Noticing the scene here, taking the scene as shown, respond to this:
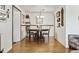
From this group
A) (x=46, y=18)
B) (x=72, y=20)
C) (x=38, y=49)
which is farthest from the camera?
(x=46, y=18)

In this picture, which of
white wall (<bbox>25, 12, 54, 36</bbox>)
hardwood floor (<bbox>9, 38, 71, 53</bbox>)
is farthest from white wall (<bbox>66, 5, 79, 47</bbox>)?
white wall (<bbox>25, 12, 54, 36</bbox>)

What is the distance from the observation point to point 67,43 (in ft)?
15.2

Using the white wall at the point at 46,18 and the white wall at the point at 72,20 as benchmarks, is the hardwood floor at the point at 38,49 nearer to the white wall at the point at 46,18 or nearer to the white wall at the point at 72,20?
the white wall at the point at 72,20

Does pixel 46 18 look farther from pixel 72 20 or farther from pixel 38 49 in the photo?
pixel 38 49

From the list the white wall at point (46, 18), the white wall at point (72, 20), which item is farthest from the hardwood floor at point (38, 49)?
the white wall at point (46, 18)

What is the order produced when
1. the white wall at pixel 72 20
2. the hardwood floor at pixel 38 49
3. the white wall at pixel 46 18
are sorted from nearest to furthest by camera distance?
the hardwood floor at pixel 38 49 → the white wall at pixel 72 20 → the white wall at pixel 46 18

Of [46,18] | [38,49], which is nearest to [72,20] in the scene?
[38,49]

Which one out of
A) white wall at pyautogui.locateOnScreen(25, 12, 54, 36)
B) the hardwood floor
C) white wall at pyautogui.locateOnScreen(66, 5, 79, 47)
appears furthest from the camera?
white wall at pyautogui.locateOnScreen(25, 12, 54, 36)

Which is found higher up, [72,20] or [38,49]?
[72,20]

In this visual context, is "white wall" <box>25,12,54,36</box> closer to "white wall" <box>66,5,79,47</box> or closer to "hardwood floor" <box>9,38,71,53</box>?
"hardwood floor" <box>9,38,71,53</box>

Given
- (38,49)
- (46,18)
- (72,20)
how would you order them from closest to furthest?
(38,49), (72,20), (46,18)
